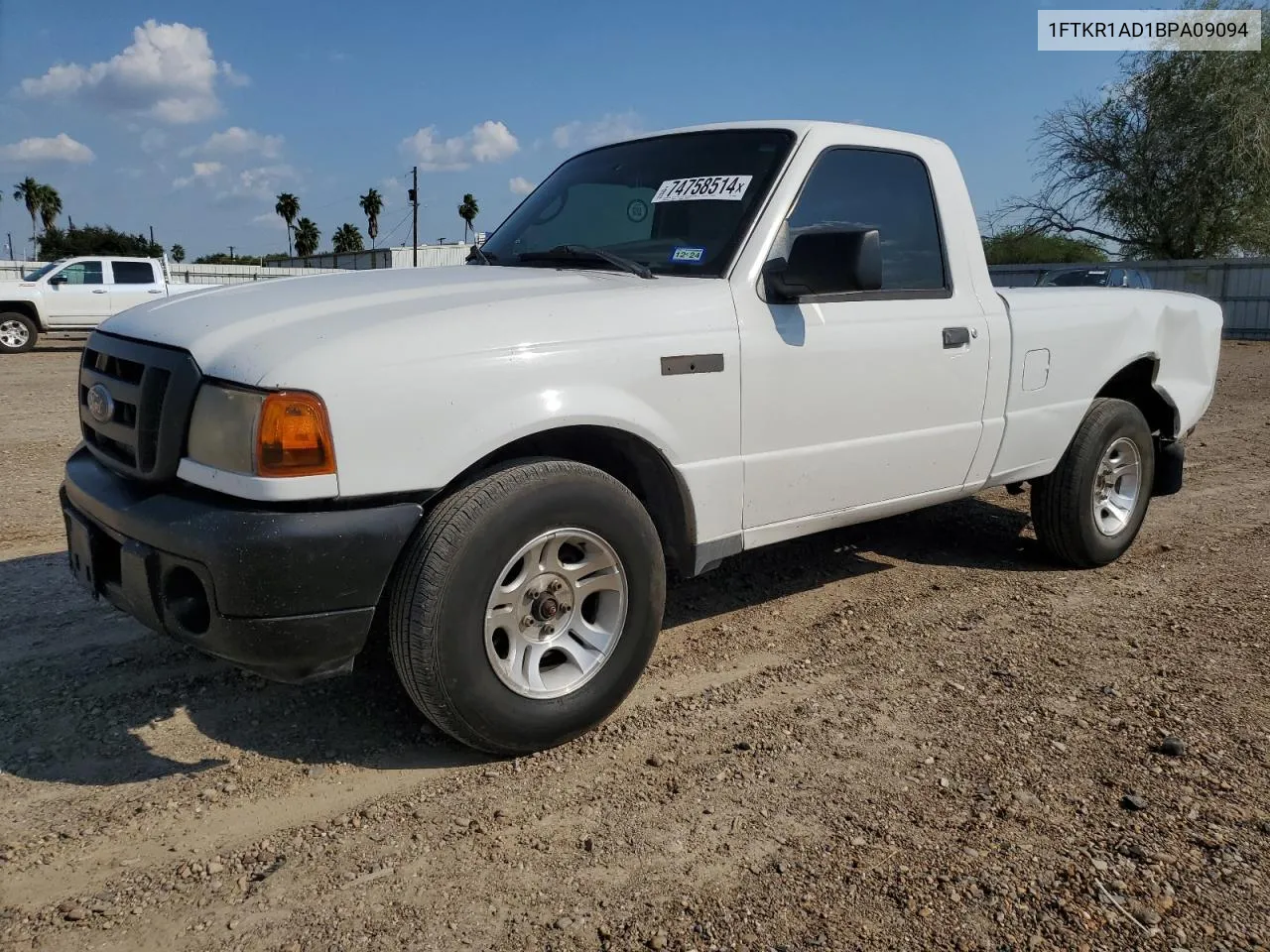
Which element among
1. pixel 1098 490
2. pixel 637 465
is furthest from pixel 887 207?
pixel 1098 490

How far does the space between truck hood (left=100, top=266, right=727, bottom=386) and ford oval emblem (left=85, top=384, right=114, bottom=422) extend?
19 centimetres

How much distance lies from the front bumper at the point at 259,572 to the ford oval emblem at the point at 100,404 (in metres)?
0.36

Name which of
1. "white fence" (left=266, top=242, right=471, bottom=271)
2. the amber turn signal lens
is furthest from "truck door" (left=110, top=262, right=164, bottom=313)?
the amber turn signal lens

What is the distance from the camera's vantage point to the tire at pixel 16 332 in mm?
17297

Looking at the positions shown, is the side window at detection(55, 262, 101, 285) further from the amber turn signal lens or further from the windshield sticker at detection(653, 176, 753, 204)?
the amber turn signal lens

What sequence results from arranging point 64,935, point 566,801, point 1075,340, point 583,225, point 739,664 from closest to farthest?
point 64,935 < point 566,801 < point 739,664 < point 583,225 < point 1075,340

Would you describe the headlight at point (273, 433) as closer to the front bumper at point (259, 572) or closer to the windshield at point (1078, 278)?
the front bumper at point (259, 572)

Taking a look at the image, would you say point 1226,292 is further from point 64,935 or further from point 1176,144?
point 64,935

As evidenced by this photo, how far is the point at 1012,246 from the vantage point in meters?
33.7

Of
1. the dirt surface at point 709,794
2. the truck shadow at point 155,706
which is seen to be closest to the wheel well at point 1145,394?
the dirt surface at point 709,794

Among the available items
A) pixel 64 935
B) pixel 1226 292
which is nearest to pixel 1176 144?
pixel 1226 292

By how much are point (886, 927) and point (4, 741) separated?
2.65 m

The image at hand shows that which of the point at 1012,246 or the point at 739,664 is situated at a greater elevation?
the point at 1012,246

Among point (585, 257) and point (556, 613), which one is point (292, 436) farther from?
point (585, 257)
